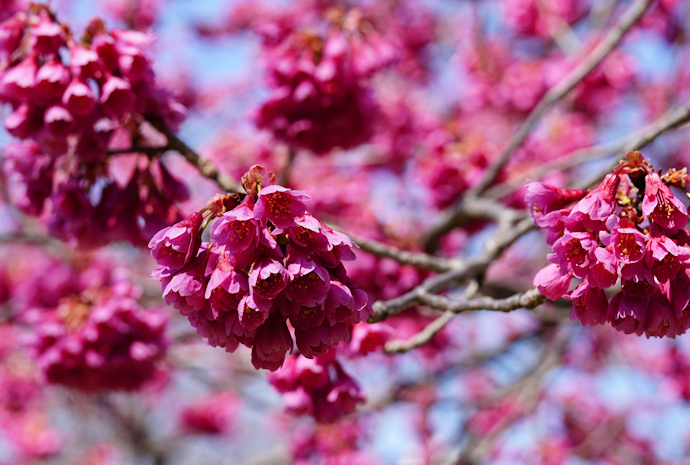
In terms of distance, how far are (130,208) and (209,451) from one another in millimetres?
9933

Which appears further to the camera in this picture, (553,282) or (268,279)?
(553,282)

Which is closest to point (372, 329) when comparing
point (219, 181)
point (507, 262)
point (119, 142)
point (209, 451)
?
point (219, 181)

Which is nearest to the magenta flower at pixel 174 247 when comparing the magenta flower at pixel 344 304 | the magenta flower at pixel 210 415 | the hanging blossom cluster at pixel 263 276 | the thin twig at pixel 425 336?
the hanging blossom cluster at pixel 263 276

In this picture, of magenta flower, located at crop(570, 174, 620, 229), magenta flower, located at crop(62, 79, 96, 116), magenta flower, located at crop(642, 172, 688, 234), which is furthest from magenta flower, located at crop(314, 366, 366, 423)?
magenta flower, located at crop(62, 79, 96, 116)

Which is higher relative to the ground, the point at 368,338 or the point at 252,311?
the point at 252,311

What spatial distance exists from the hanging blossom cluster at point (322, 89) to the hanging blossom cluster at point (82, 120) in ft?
2.61

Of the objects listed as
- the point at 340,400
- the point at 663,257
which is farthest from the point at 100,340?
the point at 663,257

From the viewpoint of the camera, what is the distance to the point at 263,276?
1.21 meters

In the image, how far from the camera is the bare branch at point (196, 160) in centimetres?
198

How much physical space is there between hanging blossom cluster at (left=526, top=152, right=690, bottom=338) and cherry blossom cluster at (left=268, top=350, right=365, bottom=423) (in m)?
0.85

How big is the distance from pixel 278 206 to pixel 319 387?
36.8 inches

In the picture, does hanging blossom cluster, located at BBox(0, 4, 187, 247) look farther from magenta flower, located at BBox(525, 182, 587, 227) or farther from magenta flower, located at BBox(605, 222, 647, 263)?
magenta flower, located at BBox(605, 222, 647, 263)

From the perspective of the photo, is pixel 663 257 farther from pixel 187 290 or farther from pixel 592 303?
pixel 187 290

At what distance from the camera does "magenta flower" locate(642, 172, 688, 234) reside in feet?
4.24
